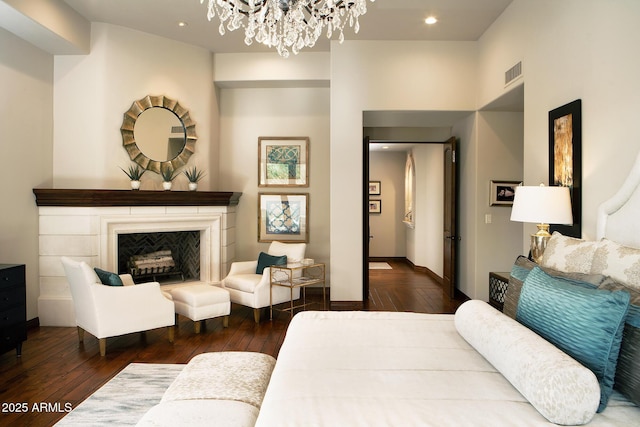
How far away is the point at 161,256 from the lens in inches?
198

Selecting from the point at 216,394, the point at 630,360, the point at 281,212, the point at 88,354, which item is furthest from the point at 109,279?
the point at 630,360

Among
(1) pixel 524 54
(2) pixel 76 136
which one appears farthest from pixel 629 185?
(2) pixel 76 136

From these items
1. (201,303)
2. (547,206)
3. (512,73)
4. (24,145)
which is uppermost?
(512,73)

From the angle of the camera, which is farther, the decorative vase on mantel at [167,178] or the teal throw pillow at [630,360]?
the decorative vase on mantel at [167,178]

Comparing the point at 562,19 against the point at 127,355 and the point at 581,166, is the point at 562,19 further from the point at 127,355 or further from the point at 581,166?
the point at 127,355

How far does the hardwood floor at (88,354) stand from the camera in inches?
101

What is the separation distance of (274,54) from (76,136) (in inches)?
98.6

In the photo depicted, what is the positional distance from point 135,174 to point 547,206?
3920 mm

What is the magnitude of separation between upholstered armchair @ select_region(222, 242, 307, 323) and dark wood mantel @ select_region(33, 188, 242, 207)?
918mm

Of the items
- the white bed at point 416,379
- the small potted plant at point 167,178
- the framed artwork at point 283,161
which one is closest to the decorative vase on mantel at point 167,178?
the small potted plant at point 167,178

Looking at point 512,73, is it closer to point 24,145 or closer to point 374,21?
point 374,21

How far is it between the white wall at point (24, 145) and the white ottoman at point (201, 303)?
147 cm

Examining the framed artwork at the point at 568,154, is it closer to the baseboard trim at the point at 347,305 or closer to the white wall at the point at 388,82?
the white wall at the point at 388,82

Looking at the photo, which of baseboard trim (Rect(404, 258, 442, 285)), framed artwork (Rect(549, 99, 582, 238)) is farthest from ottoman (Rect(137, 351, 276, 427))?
baseboard trim (Rect(404, 258, 442, 285))
